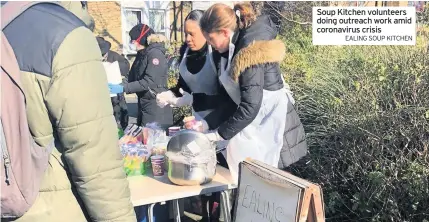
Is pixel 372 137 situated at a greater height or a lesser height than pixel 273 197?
greater

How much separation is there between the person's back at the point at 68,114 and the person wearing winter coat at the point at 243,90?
44.9 inches

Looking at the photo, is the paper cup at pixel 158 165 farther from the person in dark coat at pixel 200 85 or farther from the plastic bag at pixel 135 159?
the person in dark coat at pixel 200 85

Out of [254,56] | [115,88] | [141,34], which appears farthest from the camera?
[141,34]

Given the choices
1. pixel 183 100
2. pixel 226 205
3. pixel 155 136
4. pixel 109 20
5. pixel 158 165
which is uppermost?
pixel 109 20

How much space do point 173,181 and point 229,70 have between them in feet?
2.30

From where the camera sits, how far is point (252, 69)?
272 cm

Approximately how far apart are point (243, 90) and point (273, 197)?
0.64 meters

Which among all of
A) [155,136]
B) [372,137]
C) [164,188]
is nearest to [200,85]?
[155,136]

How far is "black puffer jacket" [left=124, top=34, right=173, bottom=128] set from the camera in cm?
481

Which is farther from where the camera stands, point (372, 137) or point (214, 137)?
point (372, 137)

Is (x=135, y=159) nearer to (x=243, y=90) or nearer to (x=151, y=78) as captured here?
(x=243, y=90)

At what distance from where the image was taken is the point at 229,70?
9.27 feet

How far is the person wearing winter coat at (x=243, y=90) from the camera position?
278 cm

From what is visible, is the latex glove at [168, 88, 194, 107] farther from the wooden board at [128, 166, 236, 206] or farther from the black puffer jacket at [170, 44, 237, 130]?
the wooden board at [128, 166, 236, 206]
